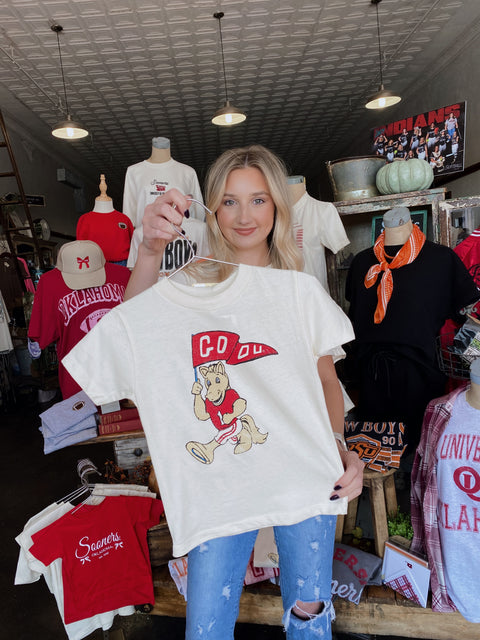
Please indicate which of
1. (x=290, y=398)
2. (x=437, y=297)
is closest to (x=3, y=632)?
(x=290, y=398)

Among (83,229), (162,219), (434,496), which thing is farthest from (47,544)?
(83,229)

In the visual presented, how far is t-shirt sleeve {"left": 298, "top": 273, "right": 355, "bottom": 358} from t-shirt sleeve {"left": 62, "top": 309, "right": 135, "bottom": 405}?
0.47 m

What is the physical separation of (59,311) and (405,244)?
5.88ft

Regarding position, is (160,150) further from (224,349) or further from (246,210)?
(224,349)

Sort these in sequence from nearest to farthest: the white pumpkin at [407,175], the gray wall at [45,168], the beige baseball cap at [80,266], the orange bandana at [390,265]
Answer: the orange bandana at [390,265] < the beige baseball cap at [80,266] < the white pumpkin at [407,175] < the gray wall at [45,168]

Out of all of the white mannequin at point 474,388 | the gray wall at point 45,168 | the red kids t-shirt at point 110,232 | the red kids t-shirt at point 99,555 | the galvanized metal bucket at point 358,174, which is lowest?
the red kids t-shirt at point 99,555

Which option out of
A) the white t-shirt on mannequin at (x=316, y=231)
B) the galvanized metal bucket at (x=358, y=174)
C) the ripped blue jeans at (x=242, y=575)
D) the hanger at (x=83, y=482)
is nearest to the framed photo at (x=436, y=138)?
the galvanized metal bucket at (x=358, y=174)

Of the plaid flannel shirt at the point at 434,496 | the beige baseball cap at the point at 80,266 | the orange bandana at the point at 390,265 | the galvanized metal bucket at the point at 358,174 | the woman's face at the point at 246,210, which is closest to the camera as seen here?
the woman's face at the point at 246,210

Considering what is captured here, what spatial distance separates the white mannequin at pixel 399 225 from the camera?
2.08 metres

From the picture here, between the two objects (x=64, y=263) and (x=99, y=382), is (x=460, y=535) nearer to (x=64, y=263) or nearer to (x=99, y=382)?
(x=99, y=382)

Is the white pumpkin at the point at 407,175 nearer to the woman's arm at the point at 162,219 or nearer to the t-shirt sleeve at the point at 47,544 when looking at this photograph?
the woman's arm at the point at 162,219

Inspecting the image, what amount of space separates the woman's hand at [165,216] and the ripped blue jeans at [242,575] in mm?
827

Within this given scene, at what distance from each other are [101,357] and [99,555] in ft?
3.39

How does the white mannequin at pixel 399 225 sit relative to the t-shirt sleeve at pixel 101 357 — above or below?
above
